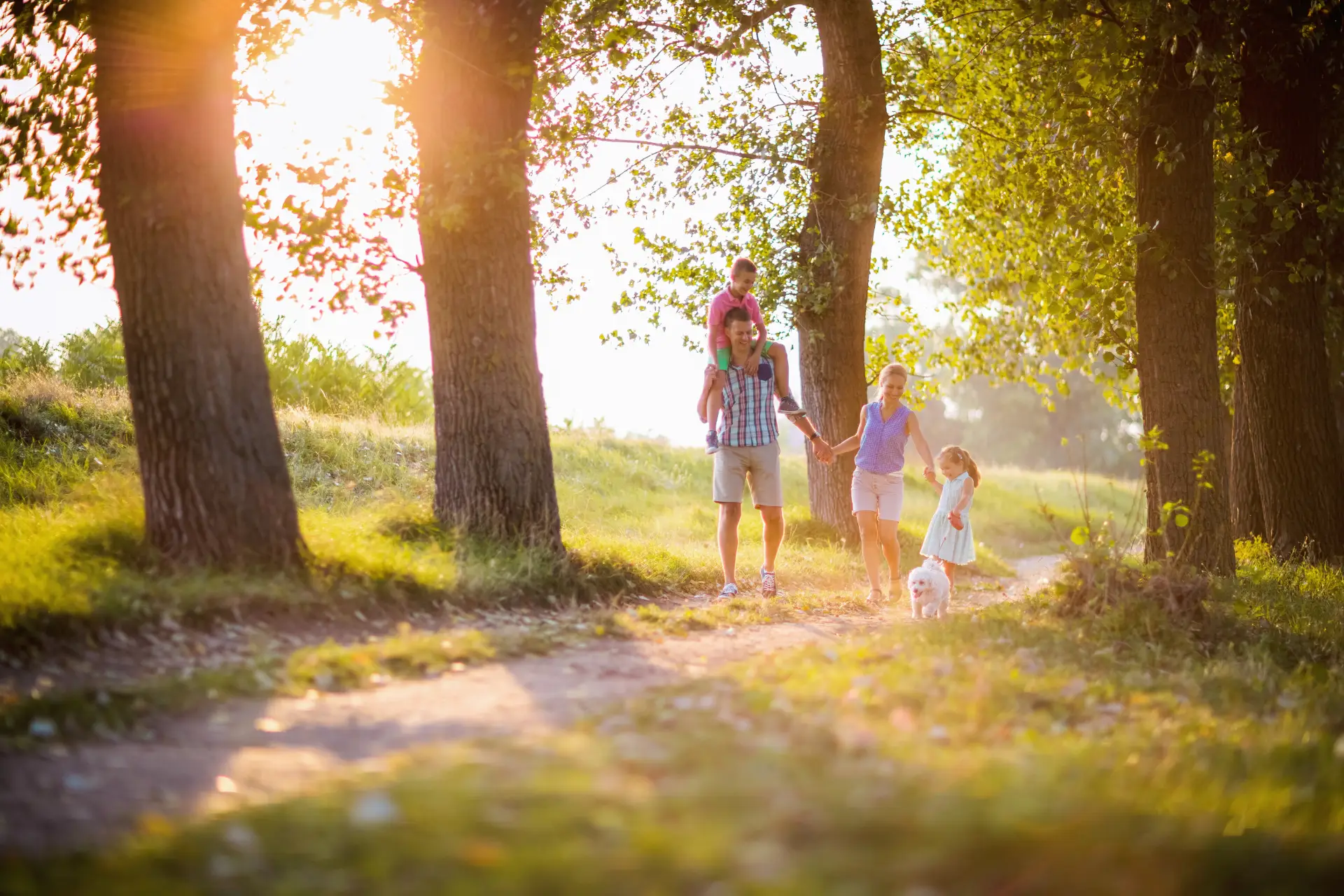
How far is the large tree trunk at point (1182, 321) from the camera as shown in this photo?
1050 centimetres

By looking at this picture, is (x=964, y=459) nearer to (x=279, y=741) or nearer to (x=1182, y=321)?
(x=1182, y=321)

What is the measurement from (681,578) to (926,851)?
24.9 ft

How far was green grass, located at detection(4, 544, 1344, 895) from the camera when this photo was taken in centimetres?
290

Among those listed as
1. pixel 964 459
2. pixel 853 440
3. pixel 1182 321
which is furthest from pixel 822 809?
pixel 1182 321

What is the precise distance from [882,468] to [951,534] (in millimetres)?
908

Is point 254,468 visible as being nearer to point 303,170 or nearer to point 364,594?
point 364,594

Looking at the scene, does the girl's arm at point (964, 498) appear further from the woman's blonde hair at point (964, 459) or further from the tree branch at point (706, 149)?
the tree branch at point (706, 149)

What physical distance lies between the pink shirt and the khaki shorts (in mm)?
972

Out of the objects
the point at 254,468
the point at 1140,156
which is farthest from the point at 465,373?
the point at 1140,156

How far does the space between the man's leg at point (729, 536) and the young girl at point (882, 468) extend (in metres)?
1.23

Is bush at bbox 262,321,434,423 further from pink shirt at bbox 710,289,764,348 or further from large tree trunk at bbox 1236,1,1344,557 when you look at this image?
large tree trunk at bbox 1236,1,1344,557

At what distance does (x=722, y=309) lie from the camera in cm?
966

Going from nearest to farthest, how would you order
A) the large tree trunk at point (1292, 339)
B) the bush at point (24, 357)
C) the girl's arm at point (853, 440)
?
the girl's arm at point (853, 440) → the large tree trunk at point (1292, 339) → the bush at point (24, 357)

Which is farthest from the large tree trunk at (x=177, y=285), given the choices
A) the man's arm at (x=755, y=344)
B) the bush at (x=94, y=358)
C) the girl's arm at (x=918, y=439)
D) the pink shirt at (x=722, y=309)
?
the bush at (x=94, y=358)
